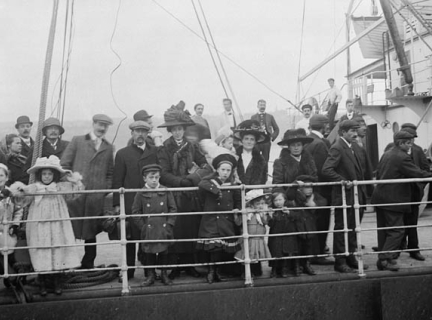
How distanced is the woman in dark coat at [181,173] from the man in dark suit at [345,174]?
1.44 m

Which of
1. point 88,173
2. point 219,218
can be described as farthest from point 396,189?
point 88,173

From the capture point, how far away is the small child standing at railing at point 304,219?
5340 mm

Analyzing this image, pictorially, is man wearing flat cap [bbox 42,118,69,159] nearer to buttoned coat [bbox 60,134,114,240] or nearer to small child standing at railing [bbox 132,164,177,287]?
buttoned coat [bbox 60,134,114,240]

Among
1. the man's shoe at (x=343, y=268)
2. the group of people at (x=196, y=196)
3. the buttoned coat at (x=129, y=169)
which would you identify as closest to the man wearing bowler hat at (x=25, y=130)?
the group of people at (x=196, y=196)

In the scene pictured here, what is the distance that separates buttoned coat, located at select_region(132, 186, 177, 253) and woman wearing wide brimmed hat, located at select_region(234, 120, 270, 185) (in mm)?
879

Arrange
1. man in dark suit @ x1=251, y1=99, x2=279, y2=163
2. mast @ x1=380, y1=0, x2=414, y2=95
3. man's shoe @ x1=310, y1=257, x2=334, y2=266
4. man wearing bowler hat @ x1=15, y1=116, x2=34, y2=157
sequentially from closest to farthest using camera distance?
1. man's shoe @ x1=310, y1=257, x2=334, y2=266
2. man wearing bowler hat @ x1=15, y1=116, x2=34, y2=157
3. man in dark suit @ x1=251, y1=99, x2=279, y2=163
4. mast @ x1=380, y1=0, x2=414, y2=95

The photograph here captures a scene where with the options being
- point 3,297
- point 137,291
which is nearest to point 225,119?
point 137,291

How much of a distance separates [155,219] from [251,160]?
125 cm

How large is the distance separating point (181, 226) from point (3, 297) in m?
1.79

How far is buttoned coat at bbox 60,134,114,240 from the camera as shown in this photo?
5414 mm

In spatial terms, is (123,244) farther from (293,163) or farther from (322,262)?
(322,262)

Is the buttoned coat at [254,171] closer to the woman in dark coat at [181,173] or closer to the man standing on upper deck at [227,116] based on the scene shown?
the woman in dark coat at [181,173]

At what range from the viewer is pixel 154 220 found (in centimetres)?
498

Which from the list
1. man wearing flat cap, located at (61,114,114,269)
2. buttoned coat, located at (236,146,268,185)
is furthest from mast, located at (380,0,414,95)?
man wearing flat cap, located at (61,114,114,269)
